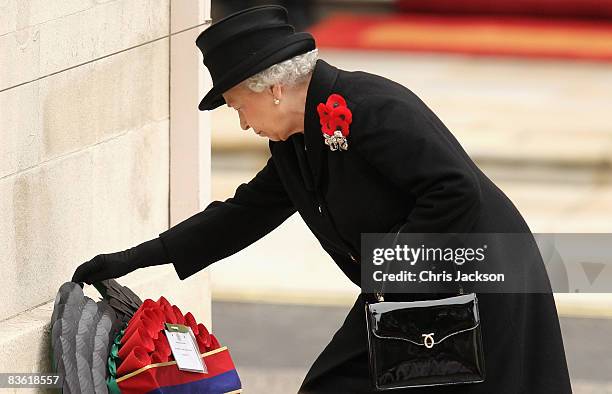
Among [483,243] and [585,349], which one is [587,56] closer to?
[585,349]

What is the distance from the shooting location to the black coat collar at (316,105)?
2816 millimetres

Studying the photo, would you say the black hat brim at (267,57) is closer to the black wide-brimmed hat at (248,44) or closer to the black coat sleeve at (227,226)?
the black wide-brimmed hat at (248,44)

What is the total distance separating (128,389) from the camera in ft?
10.1

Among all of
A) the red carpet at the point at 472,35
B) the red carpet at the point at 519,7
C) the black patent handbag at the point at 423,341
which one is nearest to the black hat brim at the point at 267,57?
the black patent handbag at the point at 423,341

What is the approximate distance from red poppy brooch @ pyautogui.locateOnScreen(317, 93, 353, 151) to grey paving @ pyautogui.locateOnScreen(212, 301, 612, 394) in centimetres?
208

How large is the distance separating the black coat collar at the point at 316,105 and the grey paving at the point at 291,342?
2003 mm

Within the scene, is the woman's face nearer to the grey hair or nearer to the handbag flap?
the grey hair

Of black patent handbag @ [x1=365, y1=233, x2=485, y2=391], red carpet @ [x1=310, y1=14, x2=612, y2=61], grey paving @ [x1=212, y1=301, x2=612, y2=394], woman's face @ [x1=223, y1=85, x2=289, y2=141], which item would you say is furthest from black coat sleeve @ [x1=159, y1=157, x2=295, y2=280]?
red carpet @ [x1=310, y1=14, x2=612, y2=61]

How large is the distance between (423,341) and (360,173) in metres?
0.38

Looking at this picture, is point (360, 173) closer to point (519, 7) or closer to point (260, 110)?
point (260, 110)

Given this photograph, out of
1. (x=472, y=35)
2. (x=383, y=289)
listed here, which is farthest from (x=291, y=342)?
(x=472, y=35)

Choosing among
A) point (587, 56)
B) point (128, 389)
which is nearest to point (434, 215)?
point (128, 389)

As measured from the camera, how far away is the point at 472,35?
43.2 ft

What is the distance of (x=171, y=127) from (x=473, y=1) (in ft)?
31.9
